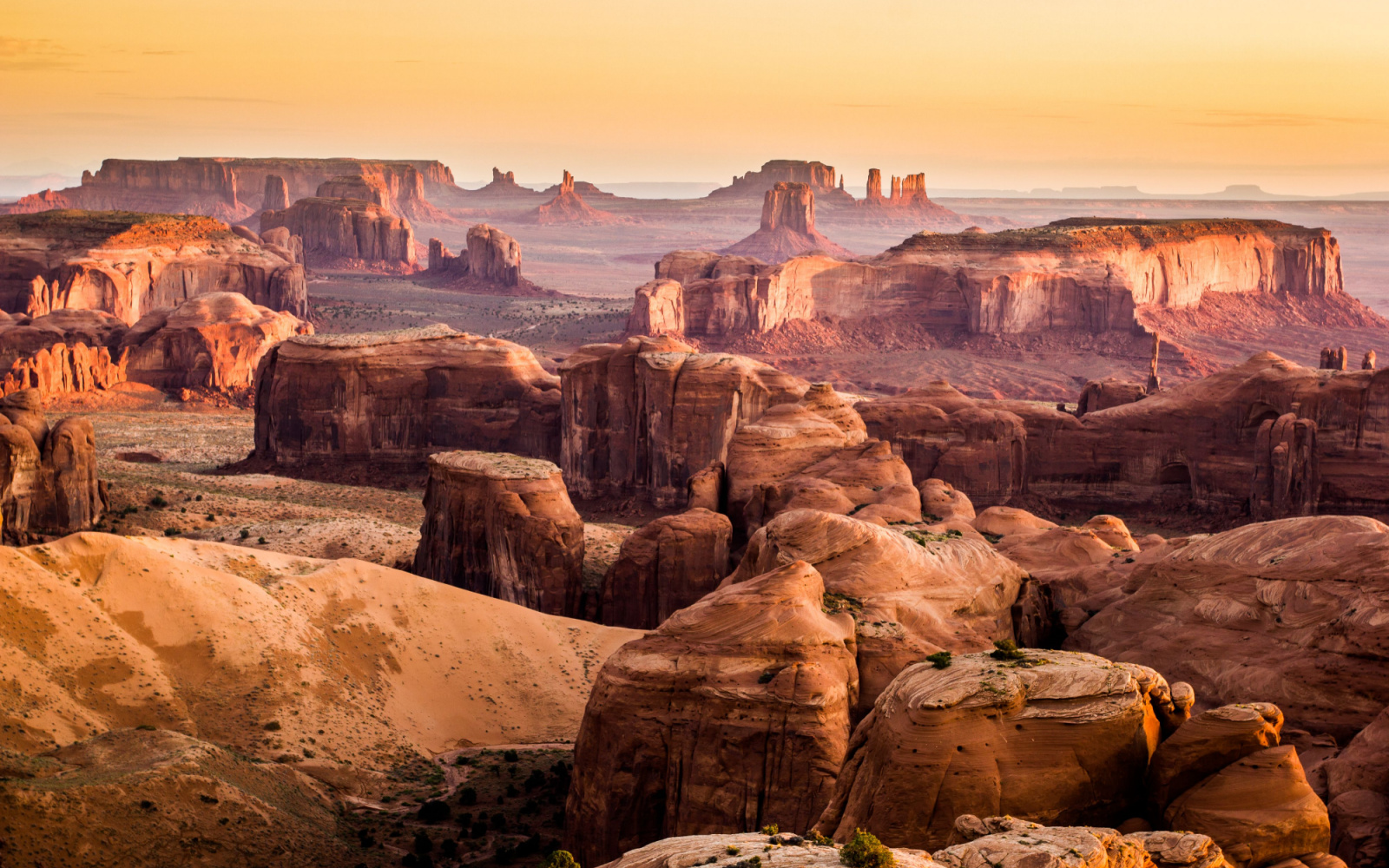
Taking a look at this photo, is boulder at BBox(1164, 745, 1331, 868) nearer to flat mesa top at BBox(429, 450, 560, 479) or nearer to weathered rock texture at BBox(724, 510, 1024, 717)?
weathered rock texture at BBox(724, 510, 1024, 717)

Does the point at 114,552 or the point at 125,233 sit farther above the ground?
the point at 125,233

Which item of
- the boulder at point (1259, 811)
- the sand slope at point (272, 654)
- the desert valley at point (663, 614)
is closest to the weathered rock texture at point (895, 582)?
the desert valley at point (663, 614)

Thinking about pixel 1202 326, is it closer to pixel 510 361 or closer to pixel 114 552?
pixel 510 361

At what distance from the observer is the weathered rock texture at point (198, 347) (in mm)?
102688

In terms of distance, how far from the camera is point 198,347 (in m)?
104

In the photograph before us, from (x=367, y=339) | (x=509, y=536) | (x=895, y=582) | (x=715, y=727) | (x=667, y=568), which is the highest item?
(x=367, y=339)

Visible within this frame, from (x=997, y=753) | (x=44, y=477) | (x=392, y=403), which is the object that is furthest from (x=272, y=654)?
(x=392, y=403)

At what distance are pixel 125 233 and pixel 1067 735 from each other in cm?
13455

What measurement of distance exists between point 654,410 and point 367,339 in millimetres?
19956

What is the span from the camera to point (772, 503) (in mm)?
51875

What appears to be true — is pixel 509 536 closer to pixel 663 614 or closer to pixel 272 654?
pixel 663 614

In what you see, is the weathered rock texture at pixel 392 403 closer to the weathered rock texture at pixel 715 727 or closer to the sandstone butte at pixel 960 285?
the sandstone butte at pixel 960 285

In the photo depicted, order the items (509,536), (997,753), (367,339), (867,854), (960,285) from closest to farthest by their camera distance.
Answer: (867,854) → (997,753) → (509,536) → (367,339) → (960,285)

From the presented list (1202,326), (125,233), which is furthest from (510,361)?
(1202,326)
